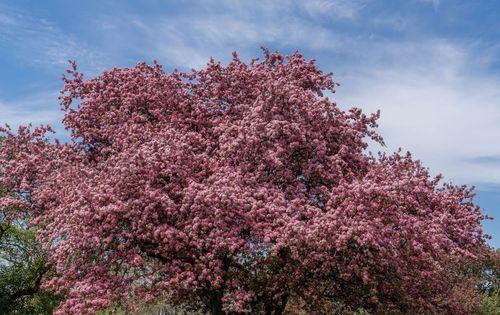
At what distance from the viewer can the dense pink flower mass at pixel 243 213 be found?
1833 cm

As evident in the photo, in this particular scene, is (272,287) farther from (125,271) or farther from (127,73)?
(127,73)

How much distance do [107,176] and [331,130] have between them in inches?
376

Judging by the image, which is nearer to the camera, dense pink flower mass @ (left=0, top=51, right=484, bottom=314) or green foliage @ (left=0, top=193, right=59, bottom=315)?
dense pink flower mass @ (left=0, top=51, right=484, bottom=314)

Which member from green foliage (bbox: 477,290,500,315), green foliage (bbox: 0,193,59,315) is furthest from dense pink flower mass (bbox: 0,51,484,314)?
green foliage (bbox: 477,290,500,315)

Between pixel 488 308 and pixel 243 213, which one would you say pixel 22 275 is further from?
pixel 488 308

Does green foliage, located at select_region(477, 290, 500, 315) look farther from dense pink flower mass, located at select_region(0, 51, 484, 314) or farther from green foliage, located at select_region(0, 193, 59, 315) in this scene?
green foliage, located at select_region(0, 193, 59, 315)

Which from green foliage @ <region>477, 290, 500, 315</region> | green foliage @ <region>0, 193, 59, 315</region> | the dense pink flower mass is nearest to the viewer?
the dense pink flower mass

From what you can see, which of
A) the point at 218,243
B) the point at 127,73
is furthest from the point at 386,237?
the point at 127,73

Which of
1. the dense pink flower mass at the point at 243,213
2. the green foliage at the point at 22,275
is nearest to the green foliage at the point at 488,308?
the dense pink flower mass at the point at 243,213

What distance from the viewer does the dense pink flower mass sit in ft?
60.1

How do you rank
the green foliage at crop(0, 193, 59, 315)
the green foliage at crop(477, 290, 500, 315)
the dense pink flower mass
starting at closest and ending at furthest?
the dense pink flower mass → the green foliage at crop(0, 193, 59, 315) → the green foliage at crop(477, 290, 500, 315)

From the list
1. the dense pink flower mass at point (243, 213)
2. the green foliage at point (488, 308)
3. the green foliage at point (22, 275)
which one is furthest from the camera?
the green foliage at point (488, 308)

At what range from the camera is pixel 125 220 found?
1931cm

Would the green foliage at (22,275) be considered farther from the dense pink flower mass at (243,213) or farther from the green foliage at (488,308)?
the green foliage at (488,308)
